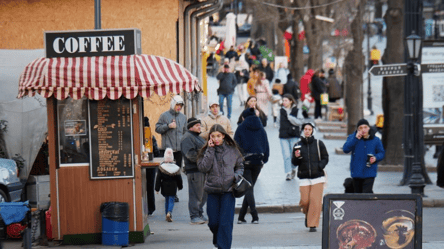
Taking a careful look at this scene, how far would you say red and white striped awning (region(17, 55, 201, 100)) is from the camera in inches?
464

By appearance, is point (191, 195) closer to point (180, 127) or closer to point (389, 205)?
point (180, 127)

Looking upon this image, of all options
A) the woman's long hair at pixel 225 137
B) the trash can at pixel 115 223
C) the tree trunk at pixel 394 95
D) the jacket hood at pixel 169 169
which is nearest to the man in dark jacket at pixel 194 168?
the jacket hood at pixel 169 169

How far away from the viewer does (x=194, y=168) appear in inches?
563

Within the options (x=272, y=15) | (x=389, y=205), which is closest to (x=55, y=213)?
(x=389, y=205)

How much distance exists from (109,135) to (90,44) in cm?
129

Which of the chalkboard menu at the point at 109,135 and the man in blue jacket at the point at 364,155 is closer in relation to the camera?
the chalkboard menu at the point at 109,135

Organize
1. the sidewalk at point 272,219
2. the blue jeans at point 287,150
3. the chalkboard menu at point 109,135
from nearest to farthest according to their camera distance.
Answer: the chalkboard menu at point 109,135 < the sidewalk at point 272,219 < the blue jeans at point 287,150

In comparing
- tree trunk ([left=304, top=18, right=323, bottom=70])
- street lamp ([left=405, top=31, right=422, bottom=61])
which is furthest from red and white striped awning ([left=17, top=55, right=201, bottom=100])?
tree trunk ([left=304, top=18, right=323, bottom=70])

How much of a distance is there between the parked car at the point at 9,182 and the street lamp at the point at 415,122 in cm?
708

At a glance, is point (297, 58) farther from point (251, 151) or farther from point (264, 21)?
point (251, 151)

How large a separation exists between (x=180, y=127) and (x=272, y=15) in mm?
38004

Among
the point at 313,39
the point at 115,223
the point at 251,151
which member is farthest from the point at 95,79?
the point at 313,39

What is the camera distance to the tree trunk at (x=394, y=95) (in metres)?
21.3

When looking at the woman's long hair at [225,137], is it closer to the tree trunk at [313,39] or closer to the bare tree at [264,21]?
the tree trunk at [313,39]
